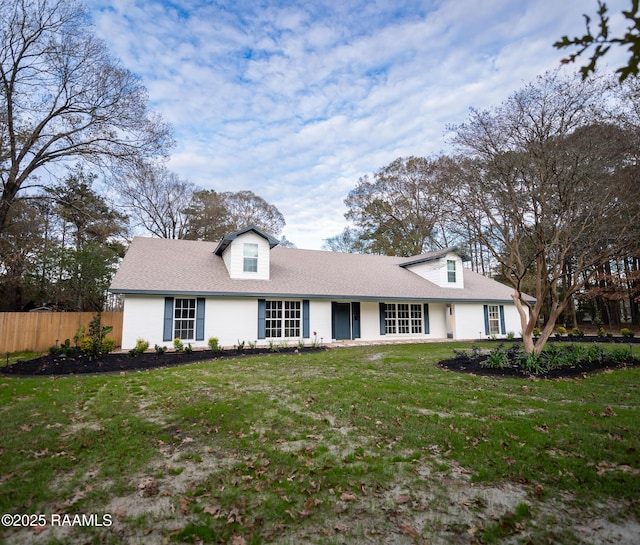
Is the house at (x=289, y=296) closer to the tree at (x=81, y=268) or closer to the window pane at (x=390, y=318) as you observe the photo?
the window pane at (x=390, y=318)

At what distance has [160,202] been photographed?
81.8ft

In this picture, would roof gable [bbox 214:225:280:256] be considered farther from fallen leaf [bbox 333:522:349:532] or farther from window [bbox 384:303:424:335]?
fallen leaf [bbox 333:522:349:532]

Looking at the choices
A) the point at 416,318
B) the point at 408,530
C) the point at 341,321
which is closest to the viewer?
the point at 408,530

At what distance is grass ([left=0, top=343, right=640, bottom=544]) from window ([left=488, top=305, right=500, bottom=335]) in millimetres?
12752

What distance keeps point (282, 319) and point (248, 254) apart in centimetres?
320

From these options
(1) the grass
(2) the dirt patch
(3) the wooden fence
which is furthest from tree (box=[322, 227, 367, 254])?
(1) the grass

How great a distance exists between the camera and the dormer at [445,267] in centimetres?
1892

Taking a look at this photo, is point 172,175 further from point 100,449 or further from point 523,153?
point 100,449

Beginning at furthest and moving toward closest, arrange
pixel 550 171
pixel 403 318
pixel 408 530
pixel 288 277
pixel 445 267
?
1. pixel 445 267
2. pixel 403 318
3. pixel 288 277
4. pixel 550 171
5. pixel 408 530

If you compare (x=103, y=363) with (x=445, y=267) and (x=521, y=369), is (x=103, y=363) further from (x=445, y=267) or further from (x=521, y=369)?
(x=445, y=267)

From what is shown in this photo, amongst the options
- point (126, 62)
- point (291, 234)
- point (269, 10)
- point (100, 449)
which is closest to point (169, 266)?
point (126, 62)

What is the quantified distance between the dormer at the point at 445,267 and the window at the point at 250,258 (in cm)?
958

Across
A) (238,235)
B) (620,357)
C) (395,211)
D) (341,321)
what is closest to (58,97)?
(238,235)

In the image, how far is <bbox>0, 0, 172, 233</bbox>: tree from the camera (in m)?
11.3
